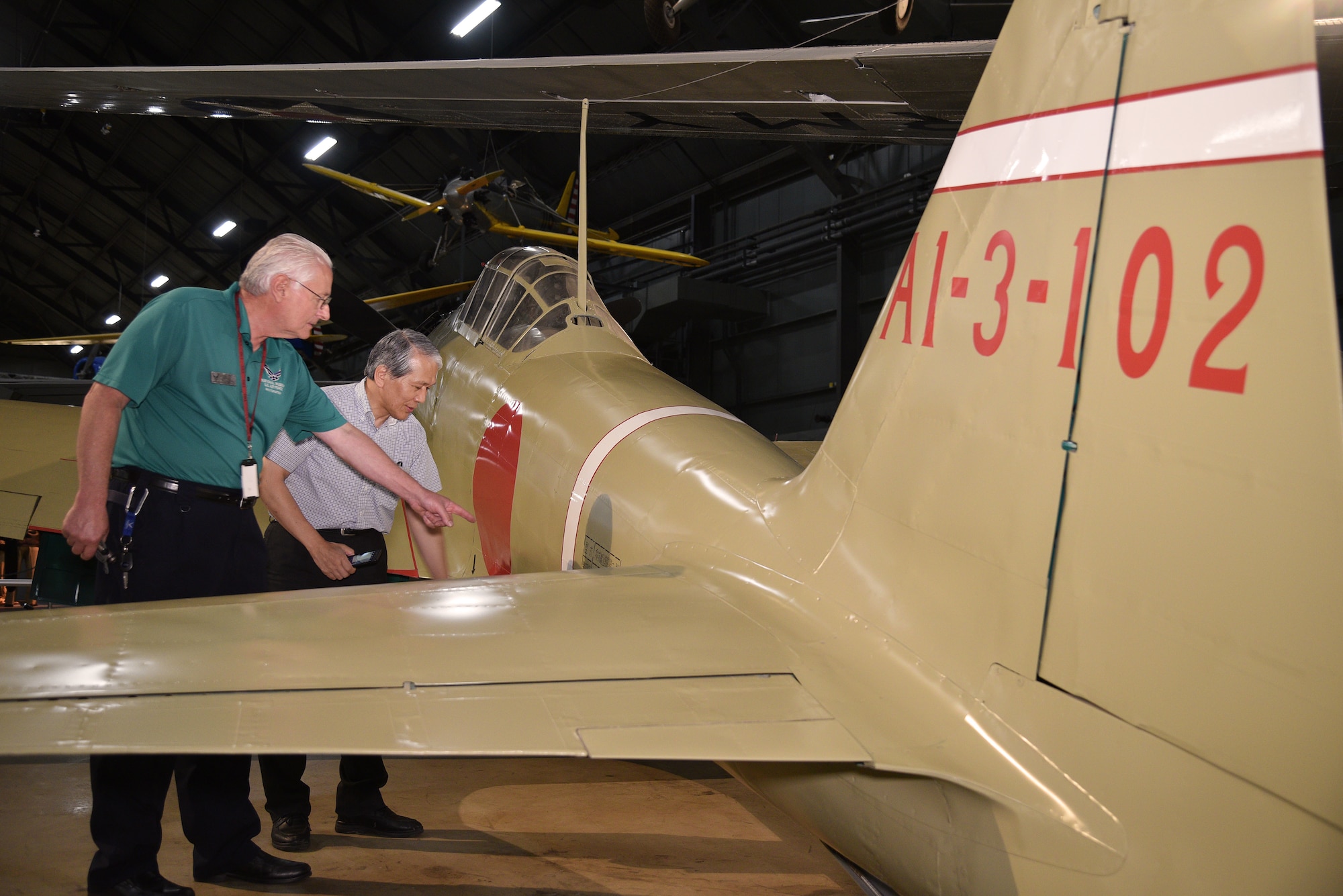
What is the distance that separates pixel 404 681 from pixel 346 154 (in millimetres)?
20135

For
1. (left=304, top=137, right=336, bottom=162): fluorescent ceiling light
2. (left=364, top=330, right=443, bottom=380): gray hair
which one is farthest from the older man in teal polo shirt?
(left=304, top=137, right=336, bottom=162): fluorescent ceiling light

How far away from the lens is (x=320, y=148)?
1958 centimetres

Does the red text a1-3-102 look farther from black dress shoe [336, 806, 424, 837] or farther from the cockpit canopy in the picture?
the cockpit canopy

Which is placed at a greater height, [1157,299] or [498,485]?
[1157,299]

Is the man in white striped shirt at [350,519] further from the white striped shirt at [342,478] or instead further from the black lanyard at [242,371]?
the black lanyard at [242,371]

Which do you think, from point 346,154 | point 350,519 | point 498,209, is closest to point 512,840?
point 350,519

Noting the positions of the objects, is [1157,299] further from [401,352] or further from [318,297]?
[401,352]

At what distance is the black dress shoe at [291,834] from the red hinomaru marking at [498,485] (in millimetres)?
1235

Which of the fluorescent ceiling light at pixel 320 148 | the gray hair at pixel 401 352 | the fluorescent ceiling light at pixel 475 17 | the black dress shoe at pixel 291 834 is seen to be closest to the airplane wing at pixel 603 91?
the gray hair at pixel 401 352

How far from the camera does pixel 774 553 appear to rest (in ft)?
8.35

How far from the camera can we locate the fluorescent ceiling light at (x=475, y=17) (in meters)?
14.2

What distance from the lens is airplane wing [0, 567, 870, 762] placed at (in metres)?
1.48

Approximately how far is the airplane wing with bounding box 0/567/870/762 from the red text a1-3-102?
2.80 ft

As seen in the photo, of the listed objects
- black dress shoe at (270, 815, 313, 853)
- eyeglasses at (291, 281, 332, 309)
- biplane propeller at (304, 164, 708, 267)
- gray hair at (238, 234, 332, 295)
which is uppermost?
biplane propeller at (304, 164, 708, 267)
